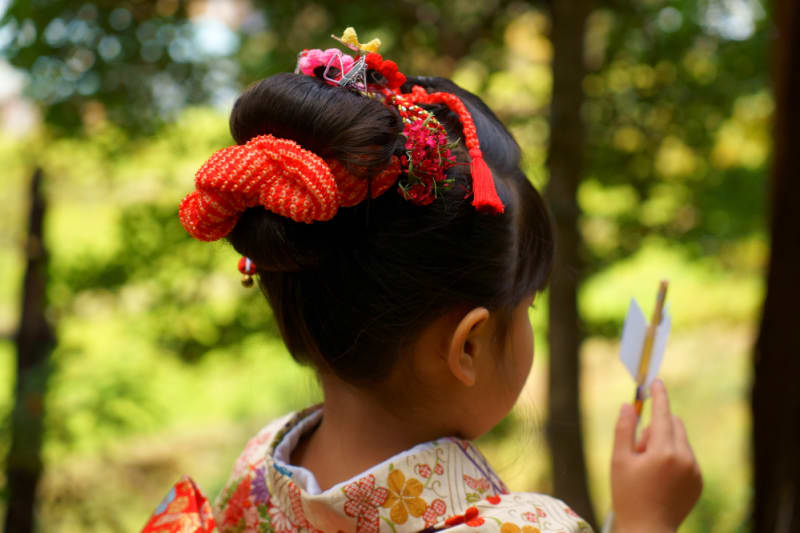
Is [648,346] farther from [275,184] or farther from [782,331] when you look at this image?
[782,331]

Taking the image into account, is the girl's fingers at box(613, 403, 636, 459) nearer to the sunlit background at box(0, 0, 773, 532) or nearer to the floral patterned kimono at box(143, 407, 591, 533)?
the floral patterned kimono at box(143, 407, 591, 533)

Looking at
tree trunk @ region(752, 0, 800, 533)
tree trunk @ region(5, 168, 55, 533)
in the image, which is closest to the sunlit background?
tree trunk @ region(5, 168, 55, 533)

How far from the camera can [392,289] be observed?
0.82m

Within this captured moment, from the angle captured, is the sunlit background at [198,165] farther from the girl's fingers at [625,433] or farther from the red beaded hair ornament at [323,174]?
the red beaded hair ornament at [323,174]

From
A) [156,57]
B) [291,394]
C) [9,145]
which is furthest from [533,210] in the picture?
[291,394]

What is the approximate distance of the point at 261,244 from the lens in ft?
2.60

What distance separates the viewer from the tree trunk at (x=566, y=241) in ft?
9.42

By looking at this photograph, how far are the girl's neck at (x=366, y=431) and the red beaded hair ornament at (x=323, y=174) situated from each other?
0.82 ft

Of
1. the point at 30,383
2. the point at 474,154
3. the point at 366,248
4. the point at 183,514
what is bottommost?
the point at 30,383

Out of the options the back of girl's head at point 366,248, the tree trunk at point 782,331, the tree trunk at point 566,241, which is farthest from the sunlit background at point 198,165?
the back of girl's head at point 366,248

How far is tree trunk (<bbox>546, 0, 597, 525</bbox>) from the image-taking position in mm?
2871

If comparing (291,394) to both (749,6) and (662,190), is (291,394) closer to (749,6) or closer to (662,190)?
(662,190)

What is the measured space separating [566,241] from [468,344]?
2166 millimetres

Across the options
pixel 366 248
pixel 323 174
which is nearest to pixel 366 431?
pixel 366 248
